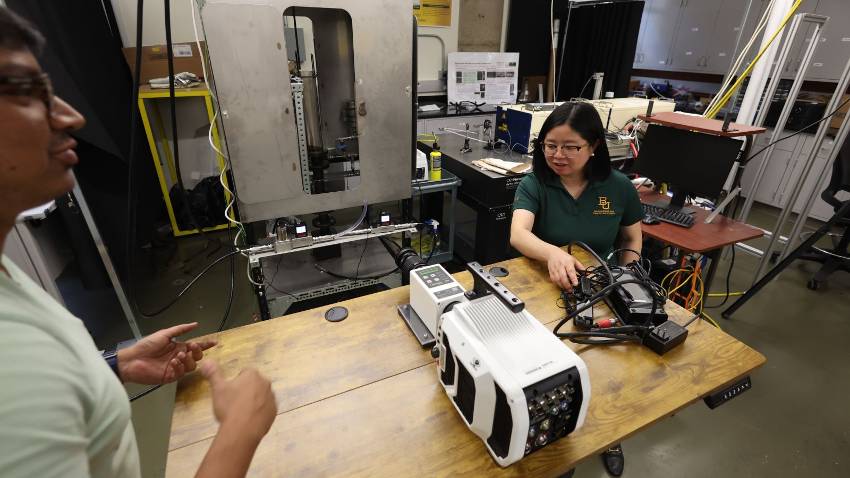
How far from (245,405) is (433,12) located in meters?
4.07

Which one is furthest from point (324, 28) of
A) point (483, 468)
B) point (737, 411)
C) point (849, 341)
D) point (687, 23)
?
point (687, 23)

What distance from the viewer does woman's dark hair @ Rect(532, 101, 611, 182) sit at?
1.46m

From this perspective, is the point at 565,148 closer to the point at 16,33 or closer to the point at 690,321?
the point at 690,321

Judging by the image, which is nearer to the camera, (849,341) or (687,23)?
(849,341)

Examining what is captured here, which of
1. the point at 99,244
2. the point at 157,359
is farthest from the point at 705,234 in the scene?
the point at 99,244

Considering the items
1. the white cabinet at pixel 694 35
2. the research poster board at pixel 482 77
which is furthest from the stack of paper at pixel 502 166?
the white cabinet at pixel 694 35

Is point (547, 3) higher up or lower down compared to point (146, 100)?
higher up

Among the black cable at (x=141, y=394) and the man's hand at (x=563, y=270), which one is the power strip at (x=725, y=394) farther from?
the black cable at (x=141, y=394)

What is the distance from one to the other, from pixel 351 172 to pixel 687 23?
4.70 meters

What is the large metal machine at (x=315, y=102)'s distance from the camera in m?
1.35

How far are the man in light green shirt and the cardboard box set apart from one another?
303 centimetres

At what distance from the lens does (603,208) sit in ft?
5.21

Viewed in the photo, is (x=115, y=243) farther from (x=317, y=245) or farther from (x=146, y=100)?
(x=317, y=245)

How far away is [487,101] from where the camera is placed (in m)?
4.07
